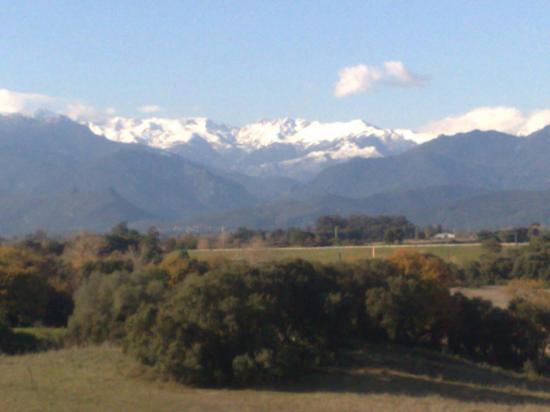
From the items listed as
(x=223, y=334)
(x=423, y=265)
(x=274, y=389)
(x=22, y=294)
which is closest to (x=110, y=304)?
(x=22, y=294)

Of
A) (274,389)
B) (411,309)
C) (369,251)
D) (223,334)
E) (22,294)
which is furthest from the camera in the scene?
(369,251)

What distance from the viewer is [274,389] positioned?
2611cm

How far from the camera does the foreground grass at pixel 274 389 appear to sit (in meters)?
22.7

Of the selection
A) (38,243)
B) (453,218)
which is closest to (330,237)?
(38,243)

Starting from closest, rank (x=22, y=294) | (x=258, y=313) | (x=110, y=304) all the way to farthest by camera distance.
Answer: (x=258, y=313), (x=110, y=304), (x=22, y=294)

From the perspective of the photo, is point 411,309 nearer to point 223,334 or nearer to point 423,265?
point 223,334

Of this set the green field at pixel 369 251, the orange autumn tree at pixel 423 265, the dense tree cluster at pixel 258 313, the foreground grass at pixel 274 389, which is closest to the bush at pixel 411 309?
the dense tree cluster at pixel 258 313

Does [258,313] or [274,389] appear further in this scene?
[258,313]

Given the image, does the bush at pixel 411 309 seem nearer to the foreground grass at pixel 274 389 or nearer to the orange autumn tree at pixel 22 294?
the foreground grass at pixel 274 389

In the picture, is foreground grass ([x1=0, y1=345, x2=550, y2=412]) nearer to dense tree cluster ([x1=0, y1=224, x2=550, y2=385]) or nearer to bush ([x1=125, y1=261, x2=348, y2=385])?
bush ([x1=125, y1=261, x2=348, y2=385])

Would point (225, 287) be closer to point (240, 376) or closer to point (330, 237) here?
point (240, 376)

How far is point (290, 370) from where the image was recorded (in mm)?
27422

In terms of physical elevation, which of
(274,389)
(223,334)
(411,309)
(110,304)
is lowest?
(274,389)

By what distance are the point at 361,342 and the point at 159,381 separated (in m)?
12.2
